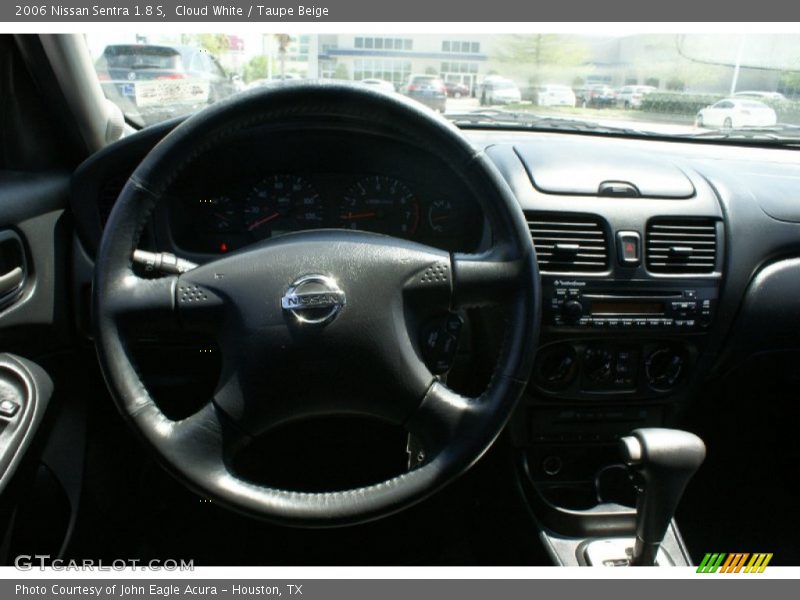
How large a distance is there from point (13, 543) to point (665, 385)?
1901 millimetres

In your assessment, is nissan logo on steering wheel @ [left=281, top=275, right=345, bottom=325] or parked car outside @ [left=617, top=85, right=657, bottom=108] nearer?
nissan logo on steering wheel @ [left=281, top=275, right=345, bottom=325]

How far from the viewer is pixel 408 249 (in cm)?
134

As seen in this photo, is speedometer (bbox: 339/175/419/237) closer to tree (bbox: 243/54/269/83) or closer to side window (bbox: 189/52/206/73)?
tree (bbox: 243/54/269/83)

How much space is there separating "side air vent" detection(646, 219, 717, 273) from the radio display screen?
10 cm

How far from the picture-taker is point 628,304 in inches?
72.4

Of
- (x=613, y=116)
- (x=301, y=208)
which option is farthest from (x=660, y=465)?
(x=613, y=116)

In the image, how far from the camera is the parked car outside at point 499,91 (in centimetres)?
215

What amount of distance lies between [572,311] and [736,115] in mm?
1097

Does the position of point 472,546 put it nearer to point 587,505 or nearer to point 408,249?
point 587,505

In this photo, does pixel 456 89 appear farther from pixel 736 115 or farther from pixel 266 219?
pixel 736 115

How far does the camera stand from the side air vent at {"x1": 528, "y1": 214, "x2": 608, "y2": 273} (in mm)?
1780

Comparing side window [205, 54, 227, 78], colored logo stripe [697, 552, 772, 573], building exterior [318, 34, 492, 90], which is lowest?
colored logo stripe [697, 552, 772, 573]

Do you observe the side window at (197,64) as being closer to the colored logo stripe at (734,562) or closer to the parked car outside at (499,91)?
the parked car outside at (499,91)

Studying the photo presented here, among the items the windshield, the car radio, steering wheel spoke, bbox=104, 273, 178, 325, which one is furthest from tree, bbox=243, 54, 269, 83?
the car radio
